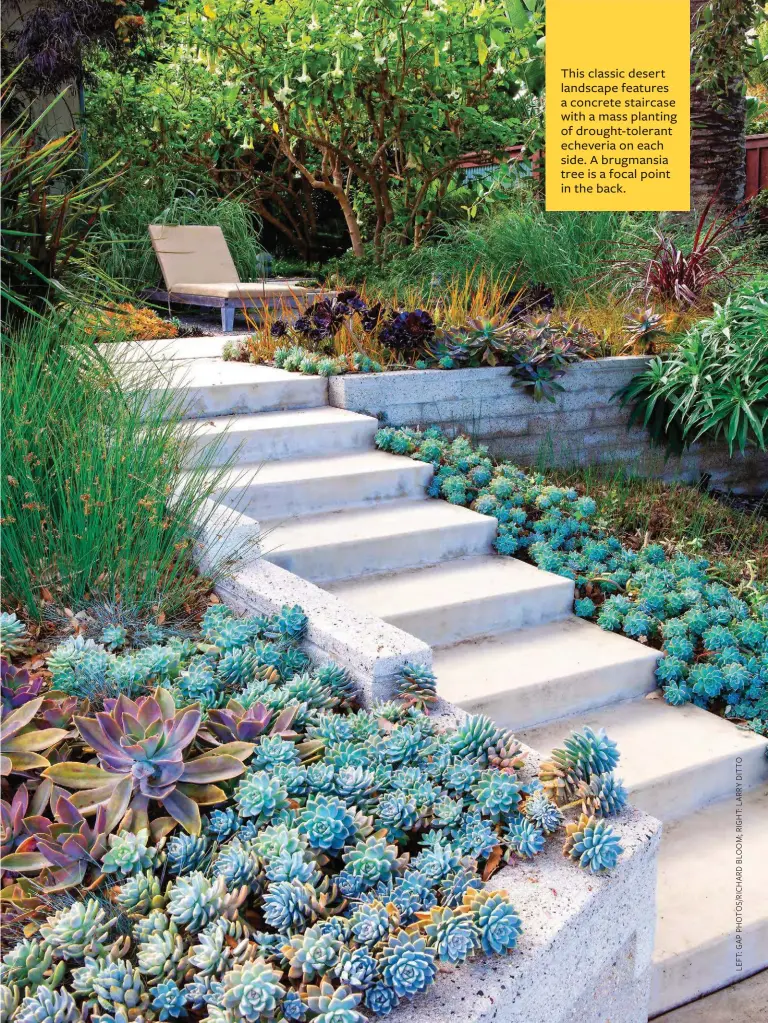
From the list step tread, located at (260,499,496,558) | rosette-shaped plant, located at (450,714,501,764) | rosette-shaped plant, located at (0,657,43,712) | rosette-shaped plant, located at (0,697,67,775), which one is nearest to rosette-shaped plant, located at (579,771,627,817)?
rosette-shaped plant, located at (450,714,501,764)

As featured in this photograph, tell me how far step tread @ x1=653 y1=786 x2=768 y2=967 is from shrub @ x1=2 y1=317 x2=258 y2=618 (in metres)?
1.67

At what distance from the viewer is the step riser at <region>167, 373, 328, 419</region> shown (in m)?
4.43

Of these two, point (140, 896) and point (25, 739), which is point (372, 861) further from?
point (25, 739)

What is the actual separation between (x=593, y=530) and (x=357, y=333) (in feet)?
6.06

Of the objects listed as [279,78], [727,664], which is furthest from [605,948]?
[279,78]

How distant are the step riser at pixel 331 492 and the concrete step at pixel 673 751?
1434 millimetres

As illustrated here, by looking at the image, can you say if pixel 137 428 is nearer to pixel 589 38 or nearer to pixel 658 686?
pixel 658 686

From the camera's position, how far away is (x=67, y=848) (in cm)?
180

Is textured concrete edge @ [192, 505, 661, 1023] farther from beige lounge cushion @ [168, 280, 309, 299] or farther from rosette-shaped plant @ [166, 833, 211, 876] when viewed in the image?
beige lounge cushion @ [168, 280, 309, 299]

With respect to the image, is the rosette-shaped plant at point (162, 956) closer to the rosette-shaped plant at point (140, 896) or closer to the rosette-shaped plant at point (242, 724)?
the rosette-shaped plant at point (140, 896)

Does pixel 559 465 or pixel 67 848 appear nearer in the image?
pixel 67 848

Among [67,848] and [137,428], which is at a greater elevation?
[137,428]

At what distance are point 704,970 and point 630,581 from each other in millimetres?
1654

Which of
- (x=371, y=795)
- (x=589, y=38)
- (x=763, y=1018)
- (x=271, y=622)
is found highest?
(x=589, y=38)
